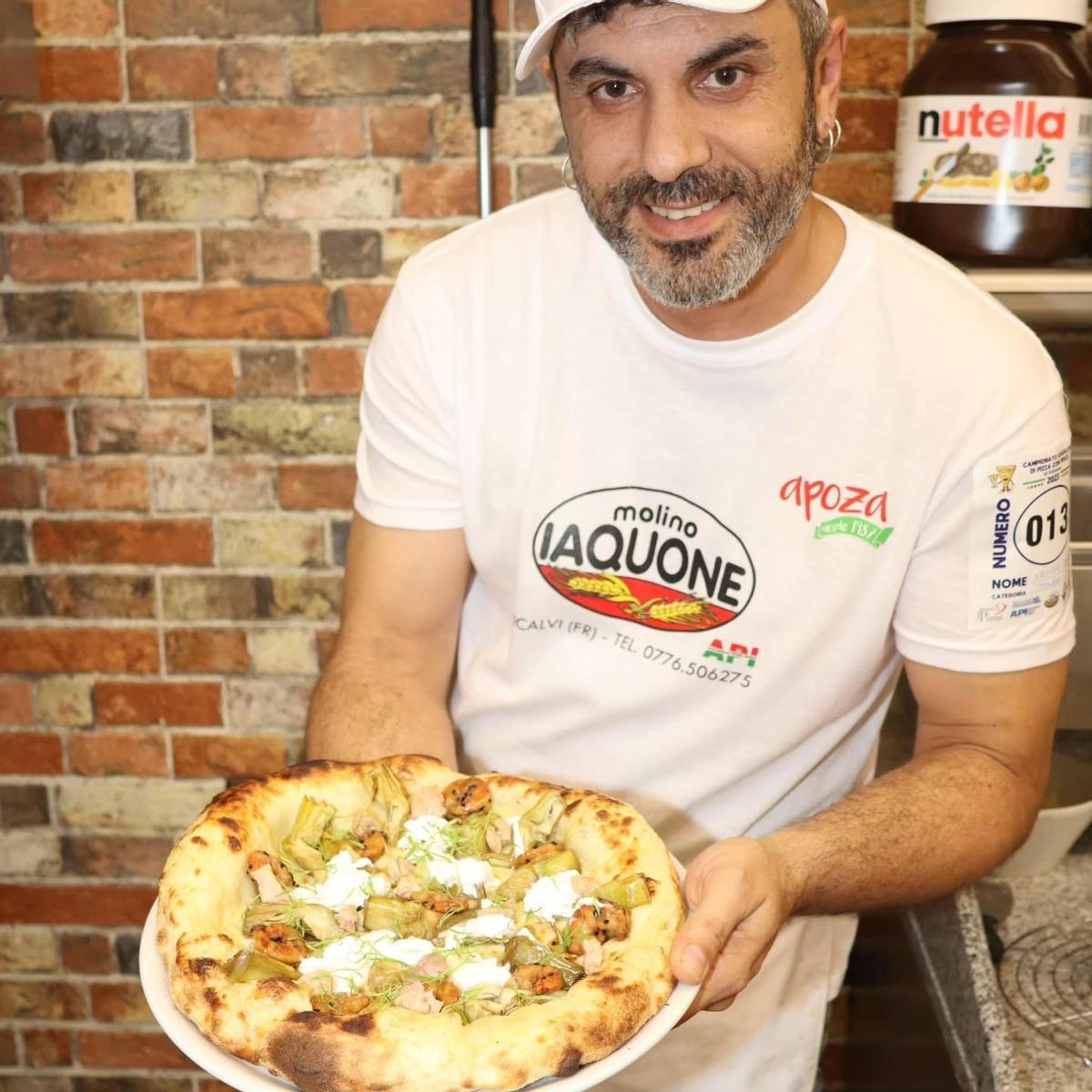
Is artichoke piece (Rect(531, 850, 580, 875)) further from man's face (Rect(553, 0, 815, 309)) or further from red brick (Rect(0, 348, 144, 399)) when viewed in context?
red brick (Rect(0, 348, 144, 399))

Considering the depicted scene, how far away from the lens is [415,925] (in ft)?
3.68

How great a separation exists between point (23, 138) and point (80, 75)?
0.13 meters

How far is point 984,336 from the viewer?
56.7 inches

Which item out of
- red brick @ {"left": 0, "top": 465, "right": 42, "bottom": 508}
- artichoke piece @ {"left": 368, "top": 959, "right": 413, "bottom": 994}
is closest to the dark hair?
artichoke piece @ {"left": 368, "top": 959, "right": 413, "bottom": 994}

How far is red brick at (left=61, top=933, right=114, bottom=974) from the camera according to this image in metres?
2.42

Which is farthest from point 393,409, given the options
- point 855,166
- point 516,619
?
point 855,166

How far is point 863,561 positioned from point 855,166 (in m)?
0.76

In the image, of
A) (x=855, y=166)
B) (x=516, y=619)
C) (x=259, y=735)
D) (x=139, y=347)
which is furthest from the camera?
(x=259, y=735)

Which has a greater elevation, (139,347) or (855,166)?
(855,166)

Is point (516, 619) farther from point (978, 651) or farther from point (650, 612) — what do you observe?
point (978, 651)

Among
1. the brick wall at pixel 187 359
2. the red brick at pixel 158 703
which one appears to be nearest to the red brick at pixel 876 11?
the brick wall at pixel 187 359

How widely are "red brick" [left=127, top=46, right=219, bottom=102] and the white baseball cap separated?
30.0 inches

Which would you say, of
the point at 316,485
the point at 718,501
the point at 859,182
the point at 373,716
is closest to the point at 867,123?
the point at 859,182

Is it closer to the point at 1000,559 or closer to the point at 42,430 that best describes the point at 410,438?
the point at 1000,559
